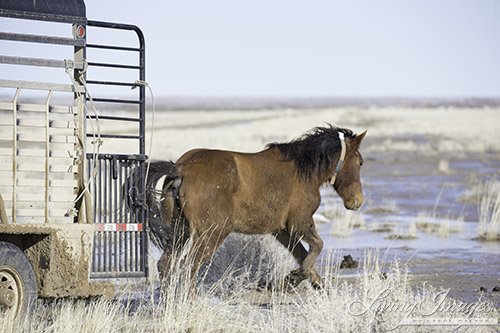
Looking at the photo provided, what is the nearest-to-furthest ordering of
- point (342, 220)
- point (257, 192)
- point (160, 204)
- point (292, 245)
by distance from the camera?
point (160, 204), point (257, 192), point (292, 245), point (342, 220)

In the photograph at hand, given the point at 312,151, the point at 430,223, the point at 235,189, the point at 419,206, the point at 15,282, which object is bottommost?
the point at 419,206

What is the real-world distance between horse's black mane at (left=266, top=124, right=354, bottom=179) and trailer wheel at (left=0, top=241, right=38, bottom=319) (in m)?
4.17

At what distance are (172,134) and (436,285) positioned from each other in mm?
38169

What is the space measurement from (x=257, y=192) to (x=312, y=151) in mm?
1134

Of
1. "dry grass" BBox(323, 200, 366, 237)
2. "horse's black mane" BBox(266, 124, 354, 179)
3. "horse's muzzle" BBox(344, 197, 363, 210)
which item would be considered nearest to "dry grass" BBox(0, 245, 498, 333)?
"horse's black mane" BBox(266, 124, 354, 179)

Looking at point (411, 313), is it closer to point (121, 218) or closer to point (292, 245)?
point (121, 218)

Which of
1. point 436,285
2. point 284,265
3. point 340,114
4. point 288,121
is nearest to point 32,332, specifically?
point 284,265

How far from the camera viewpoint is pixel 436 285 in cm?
1024

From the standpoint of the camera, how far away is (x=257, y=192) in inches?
372

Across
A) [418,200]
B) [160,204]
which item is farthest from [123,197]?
[418,200]

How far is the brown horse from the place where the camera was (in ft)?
29.3

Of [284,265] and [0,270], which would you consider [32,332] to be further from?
[284,265]

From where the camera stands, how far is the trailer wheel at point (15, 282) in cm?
656

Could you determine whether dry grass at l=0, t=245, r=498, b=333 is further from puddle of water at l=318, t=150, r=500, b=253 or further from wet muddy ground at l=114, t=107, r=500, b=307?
puddle of water at l=318, t=150, r=500, b=253
